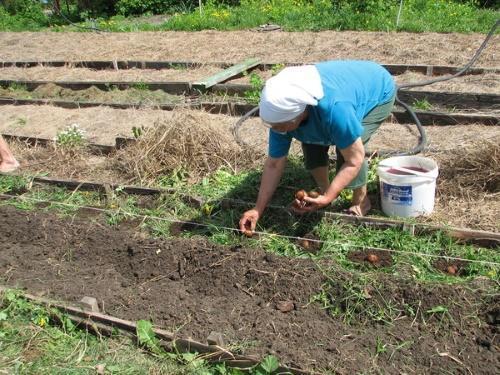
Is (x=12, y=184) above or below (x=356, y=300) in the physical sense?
below

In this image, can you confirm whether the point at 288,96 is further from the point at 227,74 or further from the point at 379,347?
the point at 227,74

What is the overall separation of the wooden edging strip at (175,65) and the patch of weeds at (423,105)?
115cm

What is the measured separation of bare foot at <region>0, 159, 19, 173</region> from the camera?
538cm

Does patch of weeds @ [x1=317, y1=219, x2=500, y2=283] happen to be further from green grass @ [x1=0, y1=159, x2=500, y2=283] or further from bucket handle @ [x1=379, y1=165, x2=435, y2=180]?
bucket handle @ [x1=379, y1=165, x2=435, y2=180]

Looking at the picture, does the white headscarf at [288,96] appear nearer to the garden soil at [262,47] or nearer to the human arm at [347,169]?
the human arm at [347,169]

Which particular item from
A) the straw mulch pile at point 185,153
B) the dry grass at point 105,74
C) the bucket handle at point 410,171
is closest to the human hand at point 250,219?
the bucket handle at point 410,171

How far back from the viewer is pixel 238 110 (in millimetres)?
6383

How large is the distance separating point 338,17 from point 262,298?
319 inches

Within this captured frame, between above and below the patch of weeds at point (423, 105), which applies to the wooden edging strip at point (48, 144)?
below

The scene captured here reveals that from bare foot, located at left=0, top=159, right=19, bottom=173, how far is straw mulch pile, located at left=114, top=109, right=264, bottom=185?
125 cm

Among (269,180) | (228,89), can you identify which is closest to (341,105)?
(269,180)

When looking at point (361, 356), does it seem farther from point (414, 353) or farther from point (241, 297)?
point (241, 297)

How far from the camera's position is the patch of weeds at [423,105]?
6.02 m

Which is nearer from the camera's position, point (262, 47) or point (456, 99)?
point (456, 99)
